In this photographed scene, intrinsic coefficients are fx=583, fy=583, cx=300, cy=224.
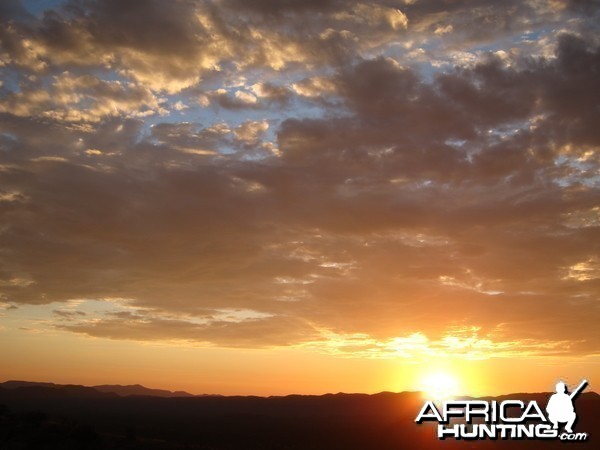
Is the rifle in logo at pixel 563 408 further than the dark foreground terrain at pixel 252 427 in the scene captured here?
No

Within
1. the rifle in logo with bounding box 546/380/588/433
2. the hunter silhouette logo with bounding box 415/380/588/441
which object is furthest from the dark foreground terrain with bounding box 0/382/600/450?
the rifle in logo with bounding box 546/380/588/433

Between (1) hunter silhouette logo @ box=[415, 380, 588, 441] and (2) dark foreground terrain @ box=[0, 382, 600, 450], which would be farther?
(2) dark foreground terrain @ box=[0, 382, 600, 450]

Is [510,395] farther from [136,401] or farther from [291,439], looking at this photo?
[136,401]

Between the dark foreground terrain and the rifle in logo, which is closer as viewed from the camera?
the rifle in logo


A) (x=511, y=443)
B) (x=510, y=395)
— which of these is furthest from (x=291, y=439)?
(x=510, y=395)

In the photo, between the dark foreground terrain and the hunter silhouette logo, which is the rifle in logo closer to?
the hunter silhouette logo

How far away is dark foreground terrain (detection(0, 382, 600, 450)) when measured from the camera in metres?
37.1

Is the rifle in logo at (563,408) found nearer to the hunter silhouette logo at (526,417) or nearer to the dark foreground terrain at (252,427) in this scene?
the hunter silhouette logo at (526,417)

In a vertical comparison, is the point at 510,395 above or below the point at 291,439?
above

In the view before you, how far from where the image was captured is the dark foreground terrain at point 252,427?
37.1m

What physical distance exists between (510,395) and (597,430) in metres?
37.4

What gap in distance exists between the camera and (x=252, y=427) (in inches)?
3103

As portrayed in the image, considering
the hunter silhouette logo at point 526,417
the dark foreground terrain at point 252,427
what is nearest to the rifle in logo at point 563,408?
the hunter silhouette logo at point 526,417

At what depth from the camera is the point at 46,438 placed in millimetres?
35406
